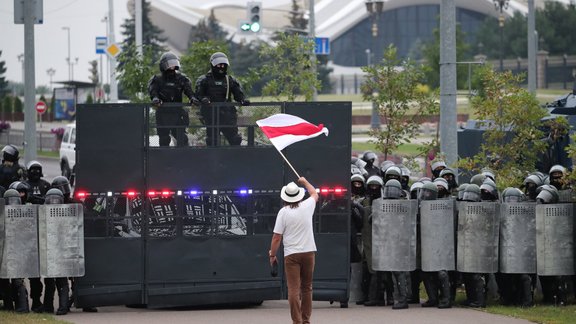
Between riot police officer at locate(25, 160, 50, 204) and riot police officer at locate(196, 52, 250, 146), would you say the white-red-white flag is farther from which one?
riot police officer at locate(25, 160, 50, 204)

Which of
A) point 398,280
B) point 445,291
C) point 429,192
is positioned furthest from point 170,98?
point 445,291

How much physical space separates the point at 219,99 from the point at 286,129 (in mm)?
2124

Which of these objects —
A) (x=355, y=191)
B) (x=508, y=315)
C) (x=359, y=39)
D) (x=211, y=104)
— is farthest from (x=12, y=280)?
(x=359, y=39)

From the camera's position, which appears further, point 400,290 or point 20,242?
point 400,290

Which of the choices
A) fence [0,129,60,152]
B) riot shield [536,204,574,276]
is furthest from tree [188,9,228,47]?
riot shield [536,204,574,276]

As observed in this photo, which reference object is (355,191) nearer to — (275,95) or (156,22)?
(275,95)

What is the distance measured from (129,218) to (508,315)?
459 centimetres

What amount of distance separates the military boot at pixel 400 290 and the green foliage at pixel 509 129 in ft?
13.8

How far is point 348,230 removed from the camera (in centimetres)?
1558

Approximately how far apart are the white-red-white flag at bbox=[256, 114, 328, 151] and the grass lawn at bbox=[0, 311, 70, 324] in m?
3.07

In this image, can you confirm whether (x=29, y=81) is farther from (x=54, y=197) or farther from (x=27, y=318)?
(x=27, y=318)

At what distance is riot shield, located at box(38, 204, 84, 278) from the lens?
15039 millimetres

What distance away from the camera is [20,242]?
49.6 ft

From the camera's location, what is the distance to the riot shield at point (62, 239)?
49.3 feet
